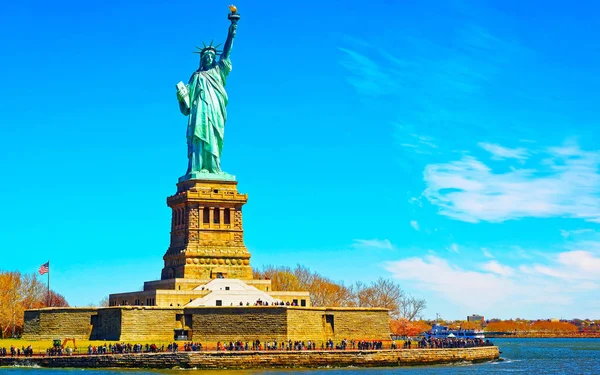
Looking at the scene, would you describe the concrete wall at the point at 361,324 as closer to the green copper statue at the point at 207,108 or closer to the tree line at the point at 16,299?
the green copper statue at the point at 207,108

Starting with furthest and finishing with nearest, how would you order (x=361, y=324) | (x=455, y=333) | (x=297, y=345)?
1. (x=455, y=333)
2. (x=361, y=324)
3. (x=297, y=345)

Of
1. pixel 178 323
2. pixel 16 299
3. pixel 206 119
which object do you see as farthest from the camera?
pixel 16 299

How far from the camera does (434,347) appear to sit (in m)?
64.5

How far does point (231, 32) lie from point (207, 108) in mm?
6303

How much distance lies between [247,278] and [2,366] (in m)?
20.6

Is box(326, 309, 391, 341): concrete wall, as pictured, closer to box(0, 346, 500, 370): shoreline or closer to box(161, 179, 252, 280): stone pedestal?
box(0, 346, 500, 370): shoreline

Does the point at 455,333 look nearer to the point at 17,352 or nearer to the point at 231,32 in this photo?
the point at 231,32

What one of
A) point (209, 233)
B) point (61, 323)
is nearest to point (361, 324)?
point (209, 233)

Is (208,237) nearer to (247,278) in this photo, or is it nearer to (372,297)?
(247,278)

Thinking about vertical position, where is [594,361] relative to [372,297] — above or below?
below

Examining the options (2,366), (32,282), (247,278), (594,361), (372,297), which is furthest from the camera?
(372,297)

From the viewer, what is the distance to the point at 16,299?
86.8 meters

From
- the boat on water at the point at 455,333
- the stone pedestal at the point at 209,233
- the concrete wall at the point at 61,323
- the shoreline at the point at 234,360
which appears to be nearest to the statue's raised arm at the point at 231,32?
the stone pedestal at the point at 209,233

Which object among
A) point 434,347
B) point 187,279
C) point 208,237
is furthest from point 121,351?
point 434,347
